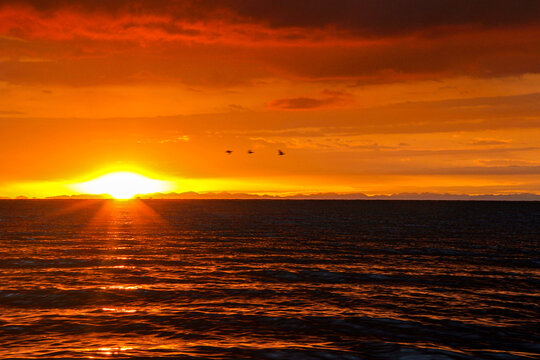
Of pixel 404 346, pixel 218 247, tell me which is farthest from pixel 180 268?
pixel 404 346

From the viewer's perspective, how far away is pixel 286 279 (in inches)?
1469

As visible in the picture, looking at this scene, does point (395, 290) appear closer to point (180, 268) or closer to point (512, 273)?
point (512, 273)

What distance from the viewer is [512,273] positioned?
134 ft

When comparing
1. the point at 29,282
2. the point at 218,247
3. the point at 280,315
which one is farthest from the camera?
the point at 218,247

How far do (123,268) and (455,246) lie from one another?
142 ft

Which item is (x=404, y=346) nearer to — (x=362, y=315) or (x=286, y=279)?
(x=362, y=315)

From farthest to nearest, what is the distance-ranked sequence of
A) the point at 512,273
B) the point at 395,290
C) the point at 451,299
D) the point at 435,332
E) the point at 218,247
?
the point at 218,247, the point at 512,273, the point at 395,290, the point at 451,299, the point at 435,332

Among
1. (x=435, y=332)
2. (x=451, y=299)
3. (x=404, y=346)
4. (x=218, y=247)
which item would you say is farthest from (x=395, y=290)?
(x=218, y=247)

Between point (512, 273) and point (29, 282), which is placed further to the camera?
point (512, 273)

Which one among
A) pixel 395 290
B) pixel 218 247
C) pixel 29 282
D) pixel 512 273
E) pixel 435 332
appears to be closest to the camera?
pixel 435 332

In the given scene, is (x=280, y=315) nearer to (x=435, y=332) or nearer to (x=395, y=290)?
(x=435, y=332)

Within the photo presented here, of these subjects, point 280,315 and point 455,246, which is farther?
point 455,246

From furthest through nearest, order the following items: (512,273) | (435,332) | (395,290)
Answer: (512,273)
(395,290)
(435,332)

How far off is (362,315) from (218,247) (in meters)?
37.1
